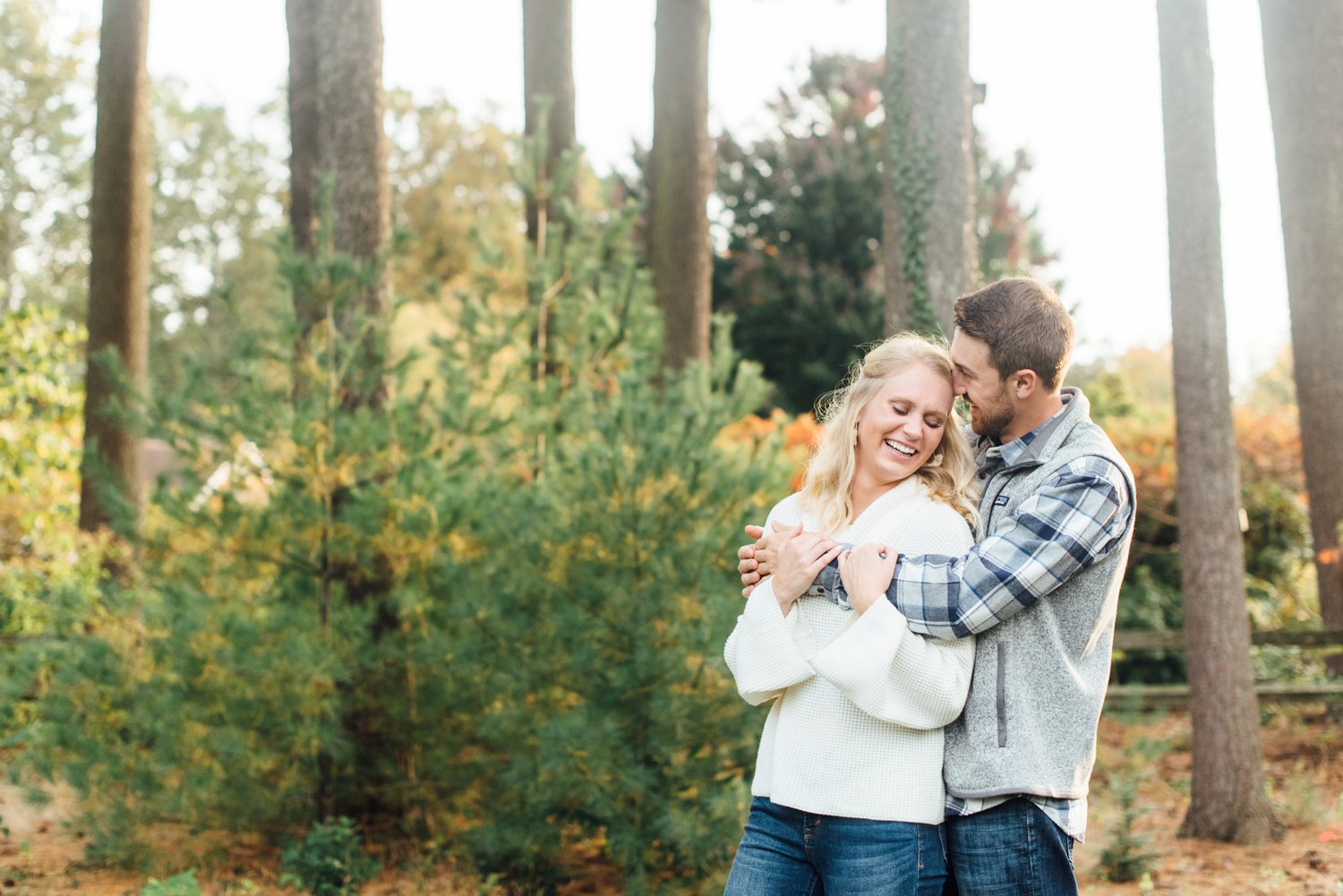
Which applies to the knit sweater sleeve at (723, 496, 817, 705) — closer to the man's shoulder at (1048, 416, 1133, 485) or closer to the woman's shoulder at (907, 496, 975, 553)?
the woman's shoulder at (907, 496, 975, 553)

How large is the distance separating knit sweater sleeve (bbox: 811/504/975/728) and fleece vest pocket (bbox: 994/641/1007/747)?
0.06 m

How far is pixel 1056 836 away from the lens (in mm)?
2414

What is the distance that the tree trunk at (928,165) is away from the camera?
19.1 feet

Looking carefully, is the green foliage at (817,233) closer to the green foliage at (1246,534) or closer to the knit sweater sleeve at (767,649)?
the green foliage at (1246,534)

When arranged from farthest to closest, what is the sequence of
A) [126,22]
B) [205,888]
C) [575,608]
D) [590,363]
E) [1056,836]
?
[126,22] < [590,363] < [205,888] < [575,608] < [1056,836]

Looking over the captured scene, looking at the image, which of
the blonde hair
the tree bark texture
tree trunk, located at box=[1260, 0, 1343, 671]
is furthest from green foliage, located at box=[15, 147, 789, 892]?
tree trunk, located at box=[1260, 0, 1343, 671]

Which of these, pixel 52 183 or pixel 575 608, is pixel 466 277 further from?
pixel 575 608

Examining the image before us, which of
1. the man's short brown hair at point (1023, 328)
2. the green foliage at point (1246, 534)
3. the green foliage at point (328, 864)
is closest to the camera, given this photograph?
the man's short brown hair at point (1023, 328)

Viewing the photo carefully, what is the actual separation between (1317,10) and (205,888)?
8570 millimetres

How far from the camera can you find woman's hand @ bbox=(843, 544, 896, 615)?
95.8 inches

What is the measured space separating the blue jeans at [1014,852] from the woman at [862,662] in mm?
66

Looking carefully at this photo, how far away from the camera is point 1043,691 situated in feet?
7.94

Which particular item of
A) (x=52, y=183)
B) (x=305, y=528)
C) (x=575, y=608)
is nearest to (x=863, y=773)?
(x=575, y=608)

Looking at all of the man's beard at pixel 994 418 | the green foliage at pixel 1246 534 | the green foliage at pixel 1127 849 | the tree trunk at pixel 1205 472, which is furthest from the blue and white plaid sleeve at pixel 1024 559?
the green foliage at pixel 1246 534
